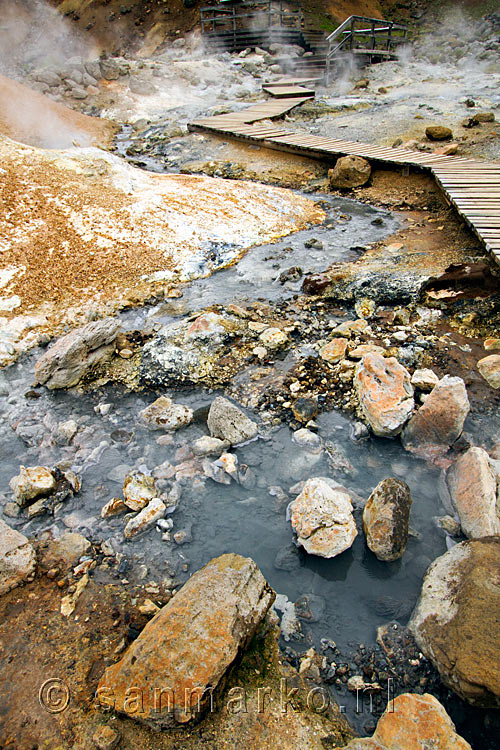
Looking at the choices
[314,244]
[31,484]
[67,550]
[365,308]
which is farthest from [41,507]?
[314,244]

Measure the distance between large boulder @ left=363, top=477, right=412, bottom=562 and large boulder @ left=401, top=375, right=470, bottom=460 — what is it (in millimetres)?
604

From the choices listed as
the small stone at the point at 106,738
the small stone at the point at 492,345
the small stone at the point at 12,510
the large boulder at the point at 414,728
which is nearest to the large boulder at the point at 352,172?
the small stone at the point at 492,345

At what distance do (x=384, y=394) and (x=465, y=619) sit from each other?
61.9 inches

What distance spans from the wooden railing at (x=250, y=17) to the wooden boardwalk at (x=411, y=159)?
30.1 feet

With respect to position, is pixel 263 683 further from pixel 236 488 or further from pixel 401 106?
pixel 401 106

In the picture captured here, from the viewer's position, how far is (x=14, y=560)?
2.41 meters

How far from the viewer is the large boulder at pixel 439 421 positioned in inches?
119

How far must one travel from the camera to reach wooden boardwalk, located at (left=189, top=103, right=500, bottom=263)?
5297mm

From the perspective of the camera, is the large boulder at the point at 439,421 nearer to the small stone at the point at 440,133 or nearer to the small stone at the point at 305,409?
the small stone at the point at 305,409

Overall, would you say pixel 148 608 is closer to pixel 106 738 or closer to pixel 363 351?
pixel 106 738

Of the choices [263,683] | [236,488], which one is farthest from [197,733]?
[236,488]

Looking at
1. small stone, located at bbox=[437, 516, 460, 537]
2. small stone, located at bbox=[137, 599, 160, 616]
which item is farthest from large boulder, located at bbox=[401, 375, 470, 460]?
small stone, located at bbox=[137, 599, 160, 616]

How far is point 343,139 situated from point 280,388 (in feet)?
26.6

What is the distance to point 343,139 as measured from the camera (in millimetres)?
9594
